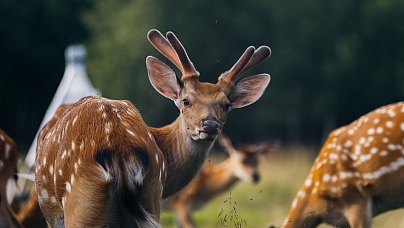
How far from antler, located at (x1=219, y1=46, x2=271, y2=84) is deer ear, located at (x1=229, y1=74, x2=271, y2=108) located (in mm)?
136

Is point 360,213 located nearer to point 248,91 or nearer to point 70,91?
point 248,91

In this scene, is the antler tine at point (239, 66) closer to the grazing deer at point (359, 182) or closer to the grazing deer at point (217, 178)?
the grazing deer at point (359, 182)

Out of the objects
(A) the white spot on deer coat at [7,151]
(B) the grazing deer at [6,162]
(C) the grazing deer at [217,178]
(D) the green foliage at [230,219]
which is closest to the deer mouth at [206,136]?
(D) the green foliage at [230,219]

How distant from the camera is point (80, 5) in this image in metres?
19.2

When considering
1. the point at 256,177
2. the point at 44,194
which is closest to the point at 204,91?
the point at 44,194

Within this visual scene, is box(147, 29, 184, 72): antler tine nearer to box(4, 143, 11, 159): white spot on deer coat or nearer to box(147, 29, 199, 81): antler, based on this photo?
box(147, 29, 199, 81): antler

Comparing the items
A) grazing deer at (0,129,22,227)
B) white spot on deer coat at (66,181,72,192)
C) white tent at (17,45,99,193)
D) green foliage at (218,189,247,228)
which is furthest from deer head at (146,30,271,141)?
white tent at (17,45,99,193)

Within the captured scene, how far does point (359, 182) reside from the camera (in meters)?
6.26

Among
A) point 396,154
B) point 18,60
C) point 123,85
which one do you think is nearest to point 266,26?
point 123,85

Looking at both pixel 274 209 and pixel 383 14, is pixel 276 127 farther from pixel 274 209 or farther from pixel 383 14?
pixel 274 209

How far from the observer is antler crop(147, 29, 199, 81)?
5.48m

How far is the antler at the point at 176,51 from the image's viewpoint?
548cm

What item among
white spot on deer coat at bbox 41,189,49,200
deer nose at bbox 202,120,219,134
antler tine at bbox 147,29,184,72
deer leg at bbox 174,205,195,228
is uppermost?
antler tine at bbox 147,29,184,72

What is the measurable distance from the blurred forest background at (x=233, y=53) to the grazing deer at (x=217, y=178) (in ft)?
20.3
